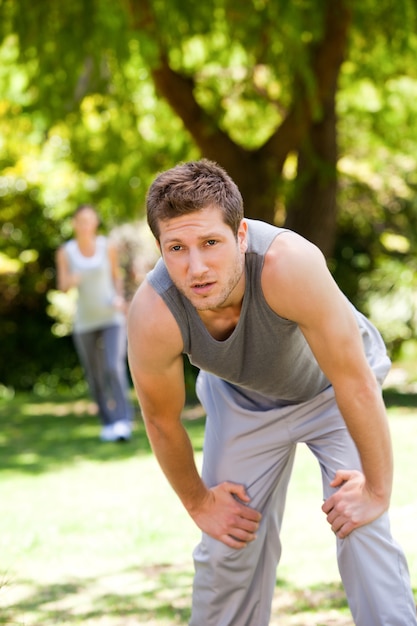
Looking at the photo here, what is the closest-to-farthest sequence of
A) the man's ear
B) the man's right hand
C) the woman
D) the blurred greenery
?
1. the man's ear
2. the man's right hand
3. the blurred greenery
4. the woman

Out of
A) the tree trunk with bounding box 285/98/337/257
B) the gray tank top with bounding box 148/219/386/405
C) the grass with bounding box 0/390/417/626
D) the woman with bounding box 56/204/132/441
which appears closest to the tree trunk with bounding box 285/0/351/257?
the tree trunk with bounding box 285/98/337/257

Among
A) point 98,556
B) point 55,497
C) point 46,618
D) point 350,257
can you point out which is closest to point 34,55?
point 55,497

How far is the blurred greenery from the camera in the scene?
7438 mm

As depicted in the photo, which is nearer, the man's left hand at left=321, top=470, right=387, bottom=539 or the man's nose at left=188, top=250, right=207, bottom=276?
the man's nose at left=188, top=250, right=207, bottom=276

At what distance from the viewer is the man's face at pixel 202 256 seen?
9.88 feet

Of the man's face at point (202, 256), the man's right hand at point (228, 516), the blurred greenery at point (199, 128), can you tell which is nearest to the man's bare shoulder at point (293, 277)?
the man's face at point (202, 256)

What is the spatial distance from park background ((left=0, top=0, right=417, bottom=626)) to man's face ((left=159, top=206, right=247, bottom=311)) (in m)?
1.36

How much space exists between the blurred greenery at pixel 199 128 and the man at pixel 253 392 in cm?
393

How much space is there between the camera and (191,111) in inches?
408

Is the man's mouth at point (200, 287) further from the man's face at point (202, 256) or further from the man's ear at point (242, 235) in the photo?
the man's ear at point (242, 235)

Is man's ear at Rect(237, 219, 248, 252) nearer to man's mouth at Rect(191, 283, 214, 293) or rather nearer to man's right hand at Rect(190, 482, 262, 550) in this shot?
man's mouth at Rect(191, 283, 214, 293)

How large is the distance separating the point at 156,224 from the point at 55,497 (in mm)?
3861

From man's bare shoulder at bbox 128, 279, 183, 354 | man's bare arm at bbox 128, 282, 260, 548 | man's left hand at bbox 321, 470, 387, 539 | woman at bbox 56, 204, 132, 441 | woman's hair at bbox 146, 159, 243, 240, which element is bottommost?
man's left hand at bbox 321, 470, 387, 539

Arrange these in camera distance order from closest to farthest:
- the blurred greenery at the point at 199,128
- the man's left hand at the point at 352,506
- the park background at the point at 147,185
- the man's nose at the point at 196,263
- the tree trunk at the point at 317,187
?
the man's nose at the point at 196,263, the man's left hand at the point at 352,506, the park background at the point at 147,185, the blurred greenery at the point at 199,128, the tree trunk at the point at 317,187
